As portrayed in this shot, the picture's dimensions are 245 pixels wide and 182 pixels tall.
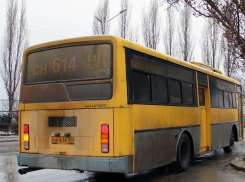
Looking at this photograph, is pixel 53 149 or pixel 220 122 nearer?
pixel 53 149

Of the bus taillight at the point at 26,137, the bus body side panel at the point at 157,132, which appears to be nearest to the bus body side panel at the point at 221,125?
the bus body side panel at the point at 157,132

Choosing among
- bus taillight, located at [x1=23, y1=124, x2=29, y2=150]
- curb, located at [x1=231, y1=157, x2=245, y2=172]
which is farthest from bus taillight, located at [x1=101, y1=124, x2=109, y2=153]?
curb, located at [x1=231, y1=157, x2=245, y2=172]

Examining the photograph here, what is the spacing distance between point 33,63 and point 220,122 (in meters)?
7.14

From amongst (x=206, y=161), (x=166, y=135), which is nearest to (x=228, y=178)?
(x=166, y=135)

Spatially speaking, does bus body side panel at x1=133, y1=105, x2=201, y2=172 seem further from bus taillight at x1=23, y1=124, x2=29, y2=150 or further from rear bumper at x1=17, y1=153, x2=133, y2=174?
bus taillight at x1=23, y1=124, x2=29, y2=150

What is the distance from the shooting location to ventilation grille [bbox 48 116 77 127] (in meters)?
6.95

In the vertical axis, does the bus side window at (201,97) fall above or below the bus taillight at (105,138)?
above

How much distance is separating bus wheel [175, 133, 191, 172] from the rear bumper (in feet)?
8.17

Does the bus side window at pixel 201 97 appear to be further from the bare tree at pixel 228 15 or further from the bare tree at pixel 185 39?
the bare tree at pixel 185 39

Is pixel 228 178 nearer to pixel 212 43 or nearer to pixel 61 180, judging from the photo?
pixel 61 180

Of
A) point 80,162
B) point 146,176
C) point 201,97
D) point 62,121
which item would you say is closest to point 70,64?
point 62,121

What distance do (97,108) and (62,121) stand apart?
870 millimetres

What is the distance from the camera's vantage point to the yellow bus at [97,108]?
6.60 meters

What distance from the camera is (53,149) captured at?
7.09 m
